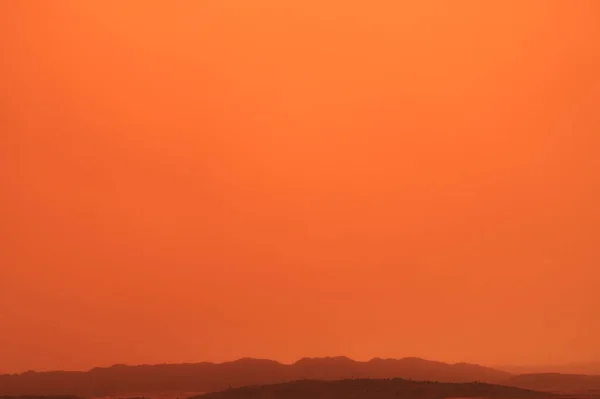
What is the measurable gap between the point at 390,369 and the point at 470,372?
18.8 ft

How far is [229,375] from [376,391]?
67.7 feet

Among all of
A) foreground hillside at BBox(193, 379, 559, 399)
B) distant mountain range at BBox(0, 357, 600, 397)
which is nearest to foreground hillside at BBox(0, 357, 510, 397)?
distant mountain range at BBox(0, 357, 600, 397)

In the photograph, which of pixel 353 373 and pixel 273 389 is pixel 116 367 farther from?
pixel 273 389

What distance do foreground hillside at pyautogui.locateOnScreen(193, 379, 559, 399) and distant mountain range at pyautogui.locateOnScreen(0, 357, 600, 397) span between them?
13.9 meters

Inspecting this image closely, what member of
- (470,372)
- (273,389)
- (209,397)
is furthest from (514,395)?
(470,372)

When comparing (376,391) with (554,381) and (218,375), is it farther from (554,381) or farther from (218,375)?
(218,375)

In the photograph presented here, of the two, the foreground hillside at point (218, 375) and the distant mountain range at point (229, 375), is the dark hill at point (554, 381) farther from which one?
the foreground hillside at point (218, 375)

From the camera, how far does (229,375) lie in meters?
37.3

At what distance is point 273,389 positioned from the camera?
20.5 m

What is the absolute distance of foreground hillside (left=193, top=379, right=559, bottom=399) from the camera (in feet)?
58.9

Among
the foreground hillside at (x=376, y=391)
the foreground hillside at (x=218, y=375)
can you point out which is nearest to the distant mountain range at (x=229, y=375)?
the foreground hillside at (x=218, y=375)

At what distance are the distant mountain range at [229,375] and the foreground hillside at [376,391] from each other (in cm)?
1388

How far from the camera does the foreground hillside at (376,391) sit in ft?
58.9

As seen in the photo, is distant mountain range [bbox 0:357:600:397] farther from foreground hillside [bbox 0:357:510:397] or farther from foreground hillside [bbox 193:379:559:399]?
foreground hillside [bbox 193:379:559:399]
